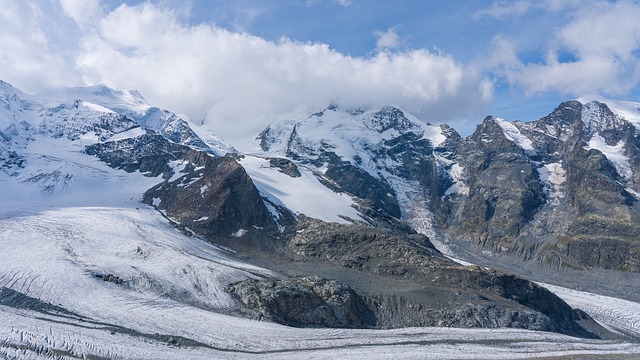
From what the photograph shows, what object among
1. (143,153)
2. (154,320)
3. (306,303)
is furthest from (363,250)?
(143,153)

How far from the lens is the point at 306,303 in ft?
265

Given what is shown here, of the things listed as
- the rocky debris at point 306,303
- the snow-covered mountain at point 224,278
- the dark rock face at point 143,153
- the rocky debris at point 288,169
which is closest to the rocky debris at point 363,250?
the snow-covered mountain at point 224,278

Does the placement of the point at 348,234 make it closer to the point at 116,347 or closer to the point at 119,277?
the point at 119,277

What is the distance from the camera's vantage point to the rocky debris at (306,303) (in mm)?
77938

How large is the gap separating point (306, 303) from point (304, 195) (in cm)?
8185

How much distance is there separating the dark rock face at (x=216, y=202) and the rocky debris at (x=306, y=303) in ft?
132

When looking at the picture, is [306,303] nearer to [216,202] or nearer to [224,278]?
[224,278]

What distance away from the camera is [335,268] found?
106 m

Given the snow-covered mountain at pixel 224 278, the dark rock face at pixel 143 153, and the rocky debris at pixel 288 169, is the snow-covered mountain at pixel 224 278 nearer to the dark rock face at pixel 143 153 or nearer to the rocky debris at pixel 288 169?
the dark rock face at pixel 143 153

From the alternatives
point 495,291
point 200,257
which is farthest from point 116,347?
point 495,291

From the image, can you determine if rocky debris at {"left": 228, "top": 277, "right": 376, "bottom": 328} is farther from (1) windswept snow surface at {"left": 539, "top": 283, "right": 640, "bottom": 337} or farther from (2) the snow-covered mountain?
(1) windswept snow surface at {"left": 539, "top": 283, "right": 640, "bottom": 337}

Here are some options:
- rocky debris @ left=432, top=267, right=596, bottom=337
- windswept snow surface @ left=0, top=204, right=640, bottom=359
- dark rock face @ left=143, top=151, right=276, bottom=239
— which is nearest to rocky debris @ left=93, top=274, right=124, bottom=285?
windswept snow surface @ left=0, top=204, right=640, bottom=359

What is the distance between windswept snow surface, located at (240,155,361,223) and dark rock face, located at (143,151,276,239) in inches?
423

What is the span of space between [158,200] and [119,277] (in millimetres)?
62257
